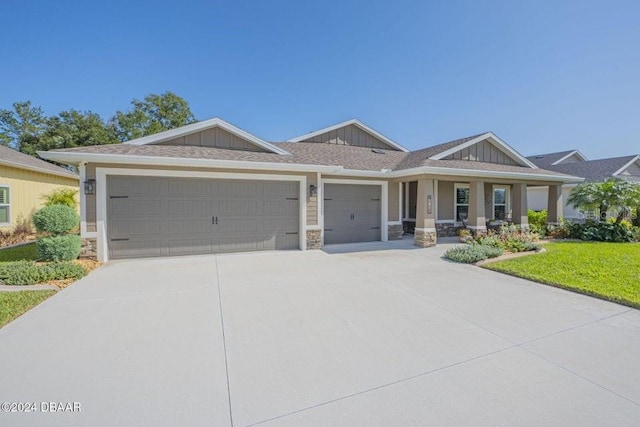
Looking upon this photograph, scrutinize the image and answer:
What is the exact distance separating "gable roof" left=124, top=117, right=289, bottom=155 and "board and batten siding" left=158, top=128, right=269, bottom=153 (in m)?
0.11

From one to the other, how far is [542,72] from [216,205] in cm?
1324

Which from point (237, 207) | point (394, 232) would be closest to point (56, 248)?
point (237, 207)

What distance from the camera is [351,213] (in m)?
11.4

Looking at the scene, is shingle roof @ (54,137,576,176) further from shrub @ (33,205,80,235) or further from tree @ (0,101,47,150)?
tree @ (0,101,47,150)

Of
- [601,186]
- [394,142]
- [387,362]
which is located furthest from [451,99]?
[387,362]

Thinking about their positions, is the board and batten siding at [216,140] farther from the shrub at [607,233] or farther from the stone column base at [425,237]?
the shrub at [607,233]

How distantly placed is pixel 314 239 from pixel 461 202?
28.0 feet

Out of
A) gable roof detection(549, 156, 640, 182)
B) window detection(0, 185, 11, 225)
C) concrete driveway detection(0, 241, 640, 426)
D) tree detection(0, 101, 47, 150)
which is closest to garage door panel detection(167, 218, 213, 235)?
concrete driveway detection(0, 241, 640, 426)

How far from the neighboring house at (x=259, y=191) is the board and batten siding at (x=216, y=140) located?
3 centimetres

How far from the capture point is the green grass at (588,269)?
17.4ft

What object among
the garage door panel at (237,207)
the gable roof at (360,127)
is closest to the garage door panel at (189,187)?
the garage door panel at (237,207)

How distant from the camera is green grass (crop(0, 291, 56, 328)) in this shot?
4.15 m

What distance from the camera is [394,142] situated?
51.5 ft

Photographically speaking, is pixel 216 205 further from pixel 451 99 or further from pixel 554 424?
pixel 451 99
